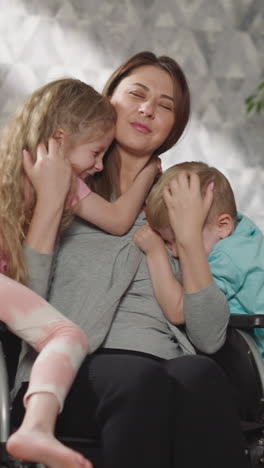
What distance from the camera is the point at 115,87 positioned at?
2.22m

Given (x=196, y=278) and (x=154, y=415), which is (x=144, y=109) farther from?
(x=154, y=415)

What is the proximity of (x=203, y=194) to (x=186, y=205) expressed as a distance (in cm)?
8

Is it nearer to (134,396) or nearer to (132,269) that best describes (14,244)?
(132,269)

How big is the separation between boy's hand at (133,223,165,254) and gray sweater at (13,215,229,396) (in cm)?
2

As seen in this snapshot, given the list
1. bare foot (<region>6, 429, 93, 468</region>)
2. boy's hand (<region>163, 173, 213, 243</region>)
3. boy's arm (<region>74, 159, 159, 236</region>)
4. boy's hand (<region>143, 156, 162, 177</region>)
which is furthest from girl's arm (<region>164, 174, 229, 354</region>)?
bare foot (<region>6, 429, 93, 468</region>)

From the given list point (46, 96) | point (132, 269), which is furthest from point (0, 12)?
point (132, 269)

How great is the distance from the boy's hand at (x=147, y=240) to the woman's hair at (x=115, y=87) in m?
0.20

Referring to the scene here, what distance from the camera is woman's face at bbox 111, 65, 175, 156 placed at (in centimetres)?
213

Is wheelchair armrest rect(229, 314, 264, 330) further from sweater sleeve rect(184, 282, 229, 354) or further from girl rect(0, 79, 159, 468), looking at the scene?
girl rect(0, 79, 159, 468)

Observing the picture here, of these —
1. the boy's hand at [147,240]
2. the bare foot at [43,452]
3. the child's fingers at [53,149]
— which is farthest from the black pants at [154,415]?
the child's fingers at [53,149]

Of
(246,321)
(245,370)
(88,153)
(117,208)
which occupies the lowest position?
(245,370)

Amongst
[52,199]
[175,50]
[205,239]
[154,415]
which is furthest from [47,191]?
[175,50]

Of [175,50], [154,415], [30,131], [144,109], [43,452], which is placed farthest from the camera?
[175,50]

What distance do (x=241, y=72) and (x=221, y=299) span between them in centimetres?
185
